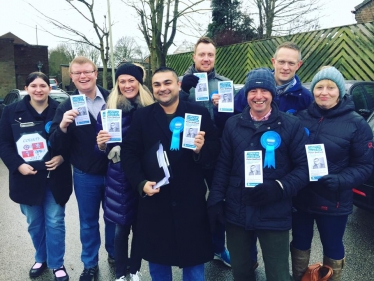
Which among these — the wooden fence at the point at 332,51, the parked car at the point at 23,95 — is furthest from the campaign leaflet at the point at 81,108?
the wooden fence at the point at 332,51

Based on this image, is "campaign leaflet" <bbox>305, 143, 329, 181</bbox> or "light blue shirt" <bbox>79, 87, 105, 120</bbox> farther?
"light blue shirt" <bbox>79, 87, 105, 120</bbox>

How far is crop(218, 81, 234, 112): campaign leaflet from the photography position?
3107 millimetres

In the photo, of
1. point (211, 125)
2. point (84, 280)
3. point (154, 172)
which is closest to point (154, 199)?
point (154, 172)

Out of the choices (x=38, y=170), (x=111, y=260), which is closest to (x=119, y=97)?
(x=38, y=170)

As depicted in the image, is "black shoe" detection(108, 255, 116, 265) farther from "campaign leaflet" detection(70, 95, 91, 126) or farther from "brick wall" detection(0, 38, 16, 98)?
"brick wall" detection(0, 38, 16, 98)

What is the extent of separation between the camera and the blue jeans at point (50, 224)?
3.39 meters

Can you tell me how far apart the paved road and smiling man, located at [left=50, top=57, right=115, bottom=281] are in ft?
1.51

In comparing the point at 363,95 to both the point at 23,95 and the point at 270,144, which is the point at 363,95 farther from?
the point at 23,95

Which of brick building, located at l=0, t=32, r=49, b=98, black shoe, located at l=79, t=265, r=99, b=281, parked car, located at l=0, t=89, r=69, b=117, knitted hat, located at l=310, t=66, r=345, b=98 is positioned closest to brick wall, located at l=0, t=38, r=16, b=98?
brick building, located at l=0, t=32, r=49, b=98

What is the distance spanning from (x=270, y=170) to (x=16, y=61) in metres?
36.0

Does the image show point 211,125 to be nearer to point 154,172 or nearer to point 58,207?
point 154,172

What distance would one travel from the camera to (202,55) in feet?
11.1

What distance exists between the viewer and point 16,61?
33.3m

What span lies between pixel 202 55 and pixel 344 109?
1403 mm
